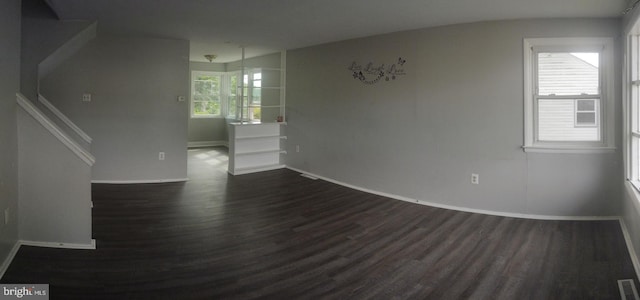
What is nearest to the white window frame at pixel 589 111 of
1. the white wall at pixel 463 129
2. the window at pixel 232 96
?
the white wall at pixel 463 129

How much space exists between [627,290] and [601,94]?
227 centimetres

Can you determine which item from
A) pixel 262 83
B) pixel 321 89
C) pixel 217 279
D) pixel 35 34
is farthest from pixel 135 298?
pixel 262 83

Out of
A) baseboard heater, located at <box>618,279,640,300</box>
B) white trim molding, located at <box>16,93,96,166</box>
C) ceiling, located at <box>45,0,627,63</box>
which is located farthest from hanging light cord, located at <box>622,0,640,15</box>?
white trim molding, located at <box>16,93,96,166</box>

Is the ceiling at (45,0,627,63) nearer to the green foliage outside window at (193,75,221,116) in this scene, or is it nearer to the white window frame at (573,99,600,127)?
the white window frame at (573,99,600,127)

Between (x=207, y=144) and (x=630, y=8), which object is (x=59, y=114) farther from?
(x=630, y=8)

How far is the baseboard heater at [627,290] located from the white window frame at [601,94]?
174cm

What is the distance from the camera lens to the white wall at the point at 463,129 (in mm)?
3957

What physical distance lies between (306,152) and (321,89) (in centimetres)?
119

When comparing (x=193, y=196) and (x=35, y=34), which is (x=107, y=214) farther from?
(x=35, y=34)

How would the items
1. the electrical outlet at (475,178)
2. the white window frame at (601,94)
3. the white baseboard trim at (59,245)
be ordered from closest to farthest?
the white baseboard trim at (59,245)
the white window frame at (601,94)
the electrical outlet at (475,178)

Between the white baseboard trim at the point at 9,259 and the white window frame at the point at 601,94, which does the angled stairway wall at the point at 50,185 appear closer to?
the white baseboard trim at the point at 9,259

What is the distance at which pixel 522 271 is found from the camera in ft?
8.95

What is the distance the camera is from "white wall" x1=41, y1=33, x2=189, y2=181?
5281 millimetres

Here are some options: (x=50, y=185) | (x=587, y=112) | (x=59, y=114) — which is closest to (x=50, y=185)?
(x=50, y=185)
